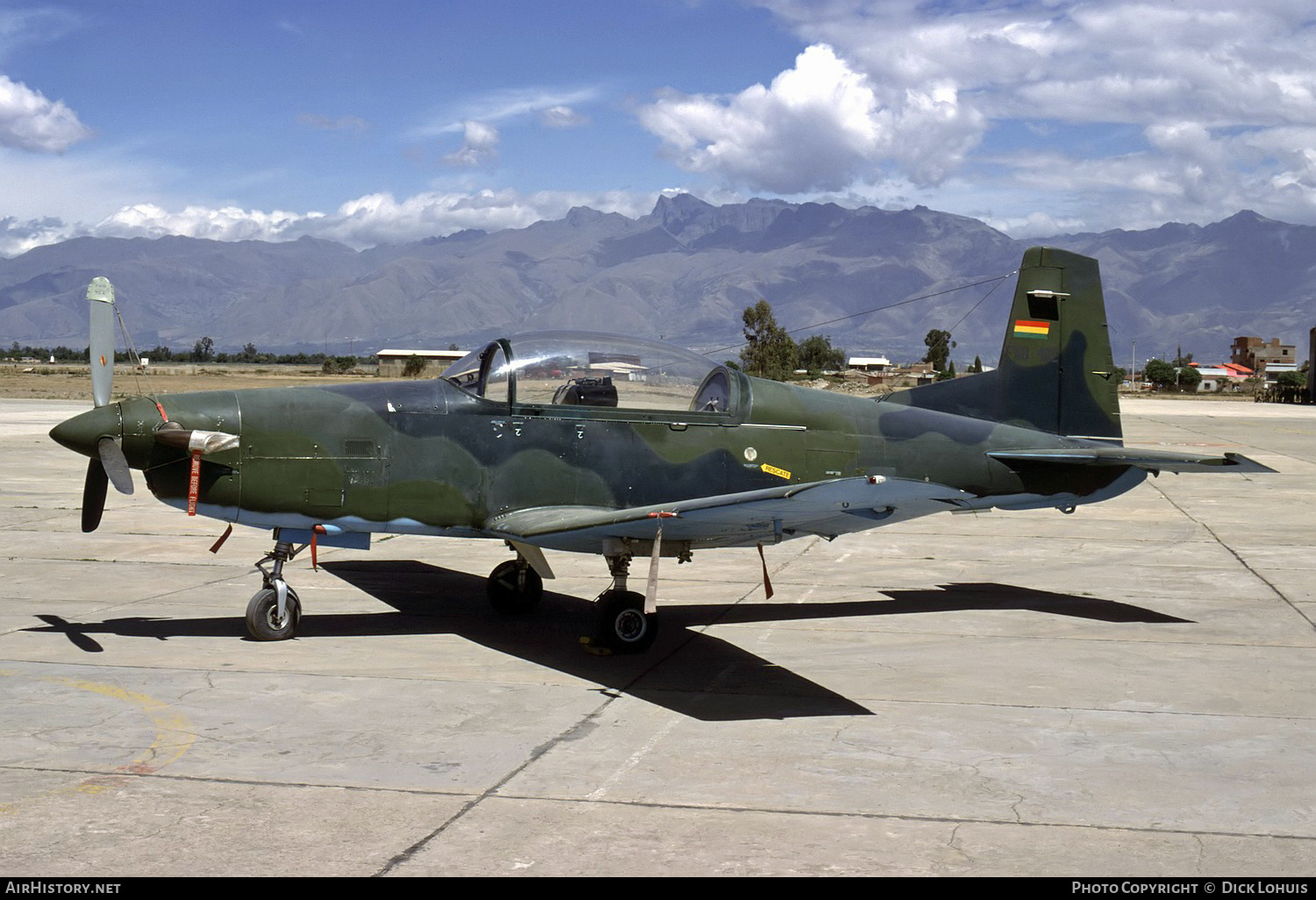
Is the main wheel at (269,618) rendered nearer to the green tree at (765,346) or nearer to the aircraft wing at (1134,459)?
the aircraft wing at (1134,459)

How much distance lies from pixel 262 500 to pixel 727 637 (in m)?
3.62

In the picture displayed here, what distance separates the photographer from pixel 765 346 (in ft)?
326

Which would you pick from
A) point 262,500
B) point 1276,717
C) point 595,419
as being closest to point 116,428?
point 262,500

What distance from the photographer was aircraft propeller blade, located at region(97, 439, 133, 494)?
25.8 feet

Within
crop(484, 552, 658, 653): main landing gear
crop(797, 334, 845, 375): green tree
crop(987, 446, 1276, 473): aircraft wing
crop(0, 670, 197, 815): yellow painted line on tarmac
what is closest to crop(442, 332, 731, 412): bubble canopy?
crop(484, 552, 658, 653): main landing gear

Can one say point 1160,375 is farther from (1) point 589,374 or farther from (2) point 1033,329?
(1) point 589,374

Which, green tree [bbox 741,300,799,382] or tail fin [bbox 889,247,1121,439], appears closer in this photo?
tail fin [bbox 889,247,1121,439]

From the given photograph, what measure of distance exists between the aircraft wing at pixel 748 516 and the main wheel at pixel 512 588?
127 centimetres

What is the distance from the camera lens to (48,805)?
206 inches

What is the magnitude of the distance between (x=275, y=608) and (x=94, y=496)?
1.54m

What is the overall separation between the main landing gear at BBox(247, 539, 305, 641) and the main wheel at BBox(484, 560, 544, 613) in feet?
5.91

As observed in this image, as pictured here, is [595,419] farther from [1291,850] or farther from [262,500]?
[1291,850]

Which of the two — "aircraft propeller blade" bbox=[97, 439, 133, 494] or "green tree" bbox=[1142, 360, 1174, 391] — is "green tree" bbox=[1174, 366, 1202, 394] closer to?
"green tree" bbox=[1142, 360, 1174, 391]

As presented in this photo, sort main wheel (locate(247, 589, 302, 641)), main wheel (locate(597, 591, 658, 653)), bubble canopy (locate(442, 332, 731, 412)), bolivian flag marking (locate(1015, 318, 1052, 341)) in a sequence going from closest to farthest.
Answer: main wheel (locate(597, 591, 658, 653)) → main wheel (locate(247, 589, 302, 641)) → bubble canopy (locate(442, 332, 731, 412)) → bolivian flag marking (locate(1015, 318, 1052, 341))
